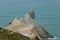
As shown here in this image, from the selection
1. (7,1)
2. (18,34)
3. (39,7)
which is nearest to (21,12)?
(39,7)

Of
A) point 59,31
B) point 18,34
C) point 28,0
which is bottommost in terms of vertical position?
point 28,0

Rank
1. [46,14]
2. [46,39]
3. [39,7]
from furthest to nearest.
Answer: [39,7] → [46,14] → [46,39]

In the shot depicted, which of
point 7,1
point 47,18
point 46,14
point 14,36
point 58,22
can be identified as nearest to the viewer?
point 14,36

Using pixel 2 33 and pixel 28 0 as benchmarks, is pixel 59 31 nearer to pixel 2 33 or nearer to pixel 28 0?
pixel 2 33

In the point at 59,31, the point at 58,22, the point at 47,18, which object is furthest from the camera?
the point at 47,18

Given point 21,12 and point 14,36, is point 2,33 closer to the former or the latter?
point 14,36

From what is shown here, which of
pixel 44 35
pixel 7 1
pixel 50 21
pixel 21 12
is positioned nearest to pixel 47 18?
pixel 50 21

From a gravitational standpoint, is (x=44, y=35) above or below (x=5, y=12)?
above

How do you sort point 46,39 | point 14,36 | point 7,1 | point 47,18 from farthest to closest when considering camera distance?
point 7,1 → point 47,18 → point 46,39 → point 14,36

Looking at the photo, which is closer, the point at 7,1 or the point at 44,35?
the point at 44,35
